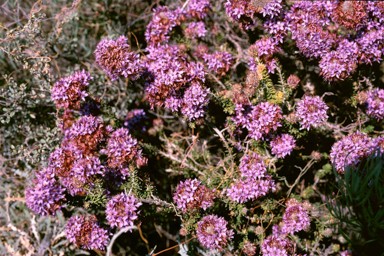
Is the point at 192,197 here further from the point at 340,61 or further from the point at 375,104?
the point at 375,104

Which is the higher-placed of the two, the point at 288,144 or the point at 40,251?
the point at 288,144

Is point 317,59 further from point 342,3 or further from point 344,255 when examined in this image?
point 344,255

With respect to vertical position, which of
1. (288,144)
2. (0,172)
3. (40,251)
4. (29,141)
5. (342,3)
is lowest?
(40,251)

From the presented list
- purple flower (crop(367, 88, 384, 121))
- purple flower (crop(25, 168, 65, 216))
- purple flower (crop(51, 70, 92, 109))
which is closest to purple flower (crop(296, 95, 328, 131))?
purple flower (crop(367, 88, 384, 121))

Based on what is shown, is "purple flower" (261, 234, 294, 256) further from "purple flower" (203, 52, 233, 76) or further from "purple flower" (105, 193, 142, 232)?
"purple flower" (203, 52, 233, 76)

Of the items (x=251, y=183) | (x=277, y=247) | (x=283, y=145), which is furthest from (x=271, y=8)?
(x=277, y=247)

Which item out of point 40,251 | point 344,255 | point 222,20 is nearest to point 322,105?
point 344,255
